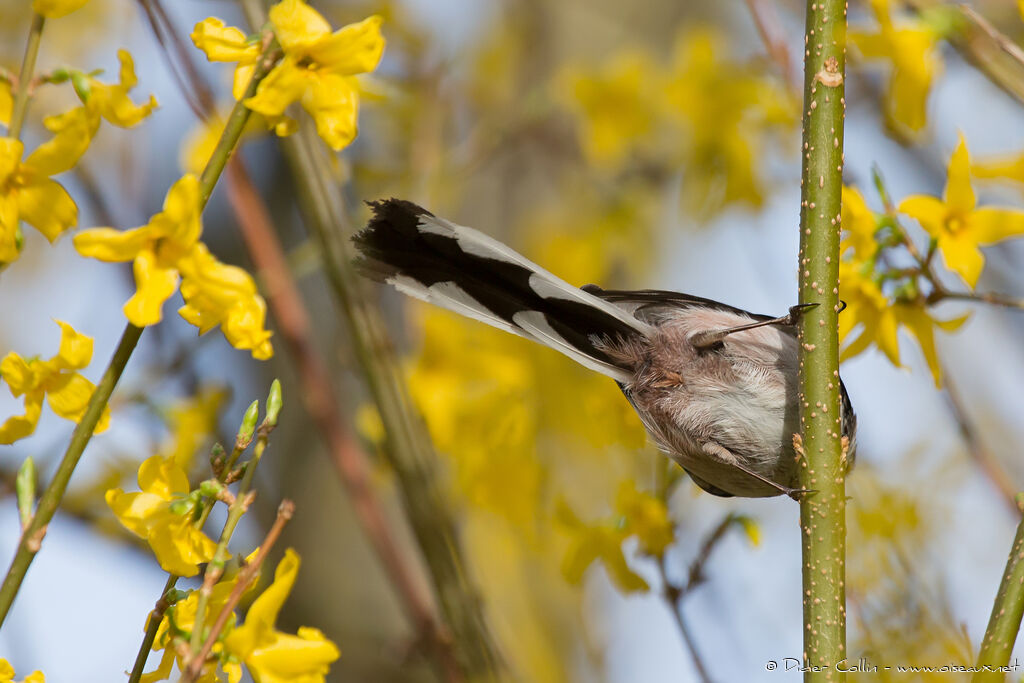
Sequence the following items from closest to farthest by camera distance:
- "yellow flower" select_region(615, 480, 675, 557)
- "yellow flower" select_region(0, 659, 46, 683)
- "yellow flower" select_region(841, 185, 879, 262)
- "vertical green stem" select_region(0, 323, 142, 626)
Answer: "vertical green stem" select_region(0, 323, 142, 626)
"yellow flower" select_region(0, 659, 46, 683)
"yellow flower" select_region(841, 185, 879, 262)
"yellow flower" select_region(615, 480, 675, 557)

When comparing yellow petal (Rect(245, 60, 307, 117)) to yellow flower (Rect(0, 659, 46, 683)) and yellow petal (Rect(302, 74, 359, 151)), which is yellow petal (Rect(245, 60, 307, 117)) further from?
→ yellow flower (Rect(0, 659, 46, 683))

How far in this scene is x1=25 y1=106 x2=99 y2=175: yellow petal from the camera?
1291 millimetres

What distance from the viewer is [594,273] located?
344 centimetres

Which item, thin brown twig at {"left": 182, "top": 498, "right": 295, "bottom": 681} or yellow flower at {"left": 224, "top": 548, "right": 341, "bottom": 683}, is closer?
thin brown twig at {"left": 182, "top": 498, "right": 295, "bottom": 681}

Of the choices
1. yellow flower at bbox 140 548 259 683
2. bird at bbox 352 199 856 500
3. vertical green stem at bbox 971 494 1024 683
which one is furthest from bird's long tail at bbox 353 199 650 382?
vertical green stem at bbox 971 494 1024 683

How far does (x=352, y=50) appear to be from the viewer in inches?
54.4

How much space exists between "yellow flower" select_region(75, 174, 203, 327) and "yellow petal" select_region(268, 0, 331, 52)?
9.9 inches

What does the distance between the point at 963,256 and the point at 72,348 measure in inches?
59.9

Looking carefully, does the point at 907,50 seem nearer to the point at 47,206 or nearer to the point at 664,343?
the point at 664,343

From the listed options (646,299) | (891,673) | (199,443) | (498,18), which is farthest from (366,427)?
(498,18)

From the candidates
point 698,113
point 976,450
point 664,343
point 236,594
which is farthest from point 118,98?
point 698,113

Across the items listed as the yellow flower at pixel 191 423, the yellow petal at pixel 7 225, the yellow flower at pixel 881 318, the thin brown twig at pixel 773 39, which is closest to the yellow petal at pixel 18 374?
the yellow petal at pixel 7 225

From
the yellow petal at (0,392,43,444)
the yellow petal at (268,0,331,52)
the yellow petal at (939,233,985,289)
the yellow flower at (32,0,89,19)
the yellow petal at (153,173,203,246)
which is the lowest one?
the yellow petal at (0,392,43,444)

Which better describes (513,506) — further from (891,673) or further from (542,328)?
(891,673)
